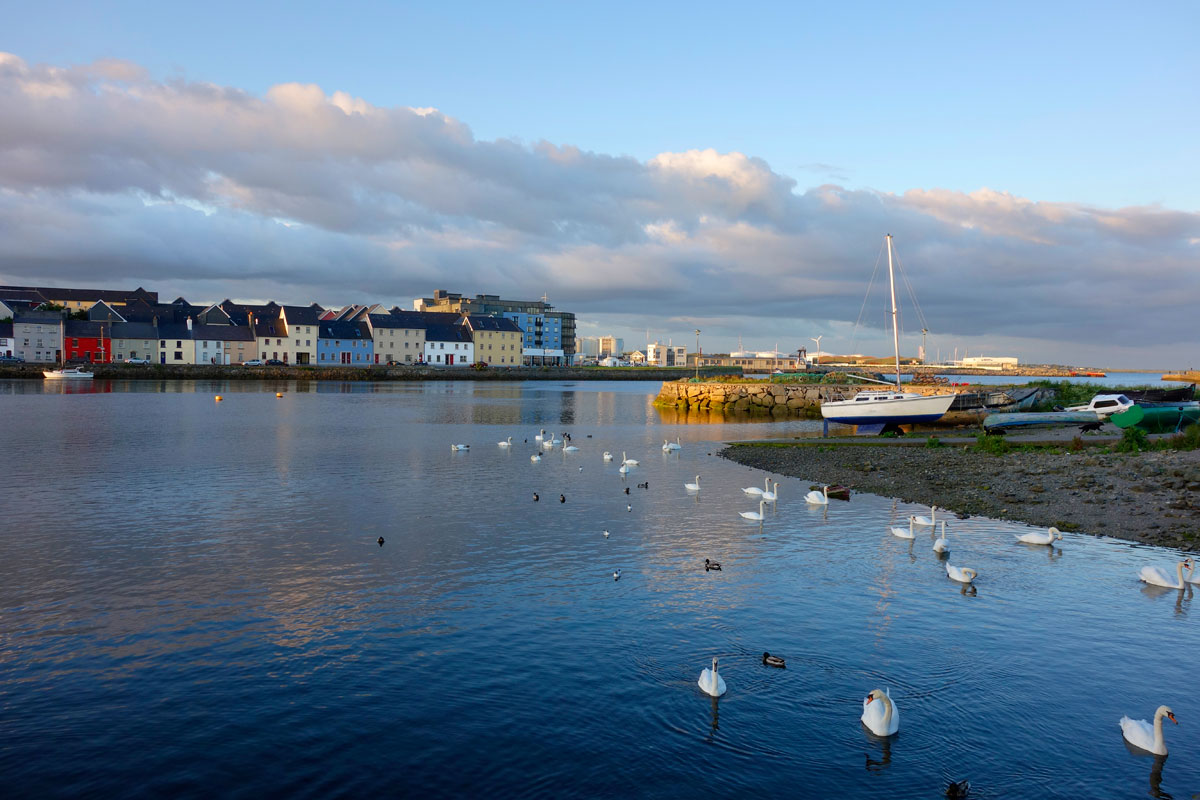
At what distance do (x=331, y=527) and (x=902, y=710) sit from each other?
58.1ft

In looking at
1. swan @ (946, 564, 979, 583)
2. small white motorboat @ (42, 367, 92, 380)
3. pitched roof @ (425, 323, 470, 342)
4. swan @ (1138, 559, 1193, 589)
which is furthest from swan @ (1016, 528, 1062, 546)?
pitched roof @ (425, 323, 470, 342)

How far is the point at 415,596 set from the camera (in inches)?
671

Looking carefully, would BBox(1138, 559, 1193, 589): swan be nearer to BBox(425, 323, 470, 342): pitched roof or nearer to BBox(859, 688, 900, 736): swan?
BBox(859, 688, 900, 736): swan

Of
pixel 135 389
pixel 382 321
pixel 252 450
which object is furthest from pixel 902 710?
pixel 382 321

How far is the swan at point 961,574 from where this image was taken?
58.1 ft

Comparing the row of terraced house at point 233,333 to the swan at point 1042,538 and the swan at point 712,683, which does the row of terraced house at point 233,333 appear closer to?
the swan at point 1042,538

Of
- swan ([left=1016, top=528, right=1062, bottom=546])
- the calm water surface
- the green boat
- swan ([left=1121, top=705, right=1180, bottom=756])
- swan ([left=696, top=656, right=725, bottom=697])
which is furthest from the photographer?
the green boat

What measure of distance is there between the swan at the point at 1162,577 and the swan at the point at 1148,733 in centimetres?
813

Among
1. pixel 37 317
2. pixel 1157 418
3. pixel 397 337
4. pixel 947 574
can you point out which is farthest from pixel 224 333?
pixel 947 574

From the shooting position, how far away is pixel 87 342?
13738cm

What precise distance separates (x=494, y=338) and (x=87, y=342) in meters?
77.0

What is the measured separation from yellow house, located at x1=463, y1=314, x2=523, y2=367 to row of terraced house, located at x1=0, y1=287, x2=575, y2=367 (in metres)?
0.23

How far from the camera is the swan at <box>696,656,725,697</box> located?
39.4 feet

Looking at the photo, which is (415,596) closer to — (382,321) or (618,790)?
(618,790)
